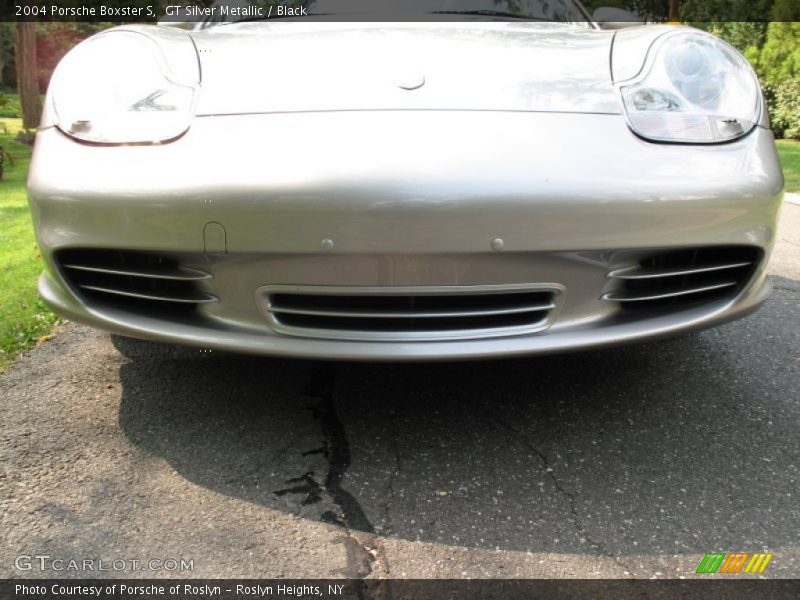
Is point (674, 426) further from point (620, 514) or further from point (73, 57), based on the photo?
point (73, 57)

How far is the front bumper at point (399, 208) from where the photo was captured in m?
1.56

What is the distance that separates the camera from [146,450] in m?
1.81

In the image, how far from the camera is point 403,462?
1.75 meters

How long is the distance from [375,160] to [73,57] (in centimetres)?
94

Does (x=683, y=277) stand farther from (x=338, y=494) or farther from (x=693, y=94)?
(x=338, y=494)

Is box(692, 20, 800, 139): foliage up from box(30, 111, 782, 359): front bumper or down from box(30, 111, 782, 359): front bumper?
down

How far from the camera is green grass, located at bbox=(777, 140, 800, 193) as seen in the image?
6.55 metres

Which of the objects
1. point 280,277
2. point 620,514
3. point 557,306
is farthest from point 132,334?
point 620,514

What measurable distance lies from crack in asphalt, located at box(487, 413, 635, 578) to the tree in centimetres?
1105

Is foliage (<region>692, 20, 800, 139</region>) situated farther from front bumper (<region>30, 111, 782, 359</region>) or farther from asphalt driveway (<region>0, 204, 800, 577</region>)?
front bumper (<region>30, 111, 782, 359</region>)

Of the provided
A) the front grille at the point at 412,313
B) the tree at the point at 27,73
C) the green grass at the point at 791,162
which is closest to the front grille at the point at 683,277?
the front grille at the point at 412,313

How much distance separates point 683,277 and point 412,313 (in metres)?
0.68

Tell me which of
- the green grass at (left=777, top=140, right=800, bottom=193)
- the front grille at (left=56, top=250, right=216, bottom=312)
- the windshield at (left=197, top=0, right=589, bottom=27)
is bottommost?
the green grass at (left=777, top=140, right=800, bottom=193)

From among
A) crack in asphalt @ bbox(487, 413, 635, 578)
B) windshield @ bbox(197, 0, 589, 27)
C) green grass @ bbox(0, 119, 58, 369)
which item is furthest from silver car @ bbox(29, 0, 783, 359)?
green grass @ bbox(0, 119, 58, 369)
